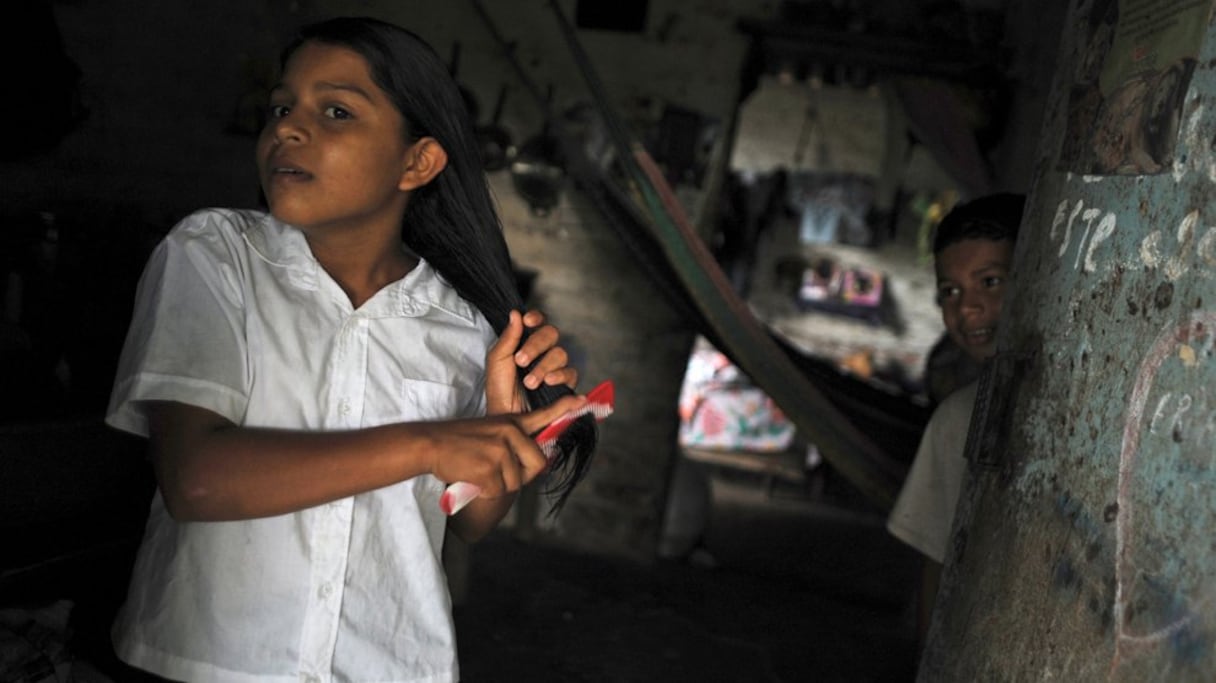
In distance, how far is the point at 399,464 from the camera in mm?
1014

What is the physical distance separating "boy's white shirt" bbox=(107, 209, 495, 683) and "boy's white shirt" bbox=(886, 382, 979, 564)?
117 centimetres

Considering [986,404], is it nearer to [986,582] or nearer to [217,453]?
[986,582]

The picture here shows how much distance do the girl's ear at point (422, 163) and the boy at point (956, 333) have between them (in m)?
1.20

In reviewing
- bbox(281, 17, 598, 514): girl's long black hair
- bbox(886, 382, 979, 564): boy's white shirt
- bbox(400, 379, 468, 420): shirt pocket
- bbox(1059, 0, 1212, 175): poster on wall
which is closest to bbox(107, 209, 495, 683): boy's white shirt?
bbox(400, 379, 468, 420): shirt pocket

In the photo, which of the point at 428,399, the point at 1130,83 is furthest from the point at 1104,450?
the point at 428,399

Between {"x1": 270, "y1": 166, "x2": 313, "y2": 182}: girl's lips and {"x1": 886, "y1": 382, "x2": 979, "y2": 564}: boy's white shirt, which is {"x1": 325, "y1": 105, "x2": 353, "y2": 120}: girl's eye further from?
{"x1": 886, "y1": 382, "x2": 979, "y2": 564}: boy's white shirt

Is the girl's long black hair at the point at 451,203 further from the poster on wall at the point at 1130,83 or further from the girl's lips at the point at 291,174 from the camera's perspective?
the poster on wall at the point at 1130,83

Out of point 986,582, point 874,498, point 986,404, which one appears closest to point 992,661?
point 986,582

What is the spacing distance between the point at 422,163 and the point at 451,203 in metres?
0.10

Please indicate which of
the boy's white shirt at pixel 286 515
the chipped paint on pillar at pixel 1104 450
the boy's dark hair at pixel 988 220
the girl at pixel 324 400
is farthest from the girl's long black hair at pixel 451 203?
the boy's dark hair at pixel 988 220

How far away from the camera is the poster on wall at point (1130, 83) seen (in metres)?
1.02

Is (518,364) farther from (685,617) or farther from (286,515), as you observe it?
(685,617)

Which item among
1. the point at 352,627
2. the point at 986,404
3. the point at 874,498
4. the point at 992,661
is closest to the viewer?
the point at 352,627

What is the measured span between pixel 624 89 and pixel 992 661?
3642 millimetres
